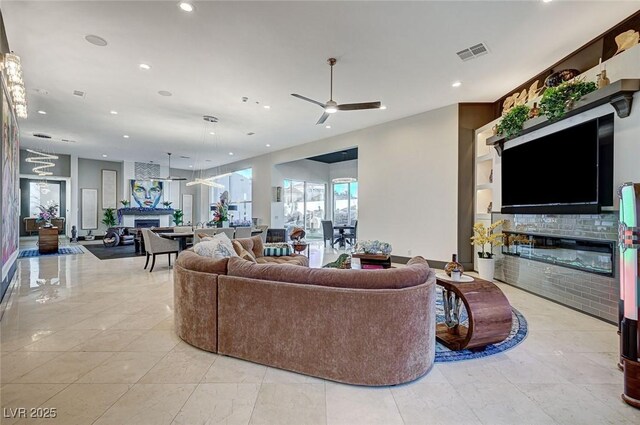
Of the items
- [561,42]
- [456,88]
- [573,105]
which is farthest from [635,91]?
[456,88]

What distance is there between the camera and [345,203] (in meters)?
12.9

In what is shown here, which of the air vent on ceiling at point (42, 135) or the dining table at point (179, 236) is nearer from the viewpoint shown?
the dining table at point (179, 236)

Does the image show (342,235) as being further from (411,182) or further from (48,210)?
(48,210)

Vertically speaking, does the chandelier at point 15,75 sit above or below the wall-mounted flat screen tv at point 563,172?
above

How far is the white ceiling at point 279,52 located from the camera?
3.28 metres

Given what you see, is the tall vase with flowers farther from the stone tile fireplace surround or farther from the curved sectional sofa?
the stone tile fireplace surround

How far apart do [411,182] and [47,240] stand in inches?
406

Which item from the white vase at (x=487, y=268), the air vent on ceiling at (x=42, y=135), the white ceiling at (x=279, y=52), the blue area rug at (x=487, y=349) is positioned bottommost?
the blue area rug at (x=487, y=349)

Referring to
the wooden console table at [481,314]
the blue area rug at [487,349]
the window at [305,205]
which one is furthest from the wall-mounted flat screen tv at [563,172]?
the window at [305,205]

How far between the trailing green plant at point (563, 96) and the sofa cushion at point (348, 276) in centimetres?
321

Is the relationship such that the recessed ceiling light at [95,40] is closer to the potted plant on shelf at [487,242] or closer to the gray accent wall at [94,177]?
the potted plant on shelf at [487,242]

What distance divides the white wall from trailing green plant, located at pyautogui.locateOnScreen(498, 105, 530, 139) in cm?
122

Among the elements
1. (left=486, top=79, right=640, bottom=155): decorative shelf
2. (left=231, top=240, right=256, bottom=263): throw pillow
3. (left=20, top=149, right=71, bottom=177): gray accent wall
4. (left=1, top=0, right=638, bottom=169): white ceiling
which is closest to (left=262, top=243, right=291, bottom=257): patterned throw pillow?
(left=231, top=240, right=256, bottom=263): throw pillow

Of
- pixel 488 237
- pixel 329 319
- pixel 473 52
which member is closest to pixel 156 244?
pixel 329 319
